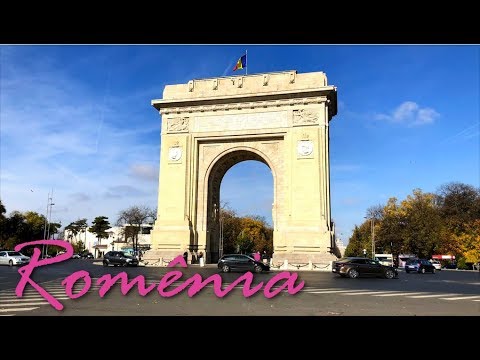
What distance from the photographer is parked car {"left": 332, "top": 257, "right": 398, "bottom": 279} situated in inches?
974

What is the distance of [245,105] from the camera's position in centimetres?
3719

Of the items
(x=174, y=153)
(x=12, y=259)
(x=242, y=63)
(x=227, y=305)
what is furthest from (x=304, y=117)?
(x=12, y=259)

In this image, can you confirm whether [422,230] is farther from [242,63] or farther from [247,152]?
[242,63]

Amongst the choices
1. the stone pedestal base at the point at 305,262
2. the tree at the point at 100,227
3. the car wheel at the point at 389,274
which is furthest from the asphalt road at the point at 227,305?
the tree at the point at 100,227

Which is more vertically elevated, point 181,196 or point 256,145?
point 256,145

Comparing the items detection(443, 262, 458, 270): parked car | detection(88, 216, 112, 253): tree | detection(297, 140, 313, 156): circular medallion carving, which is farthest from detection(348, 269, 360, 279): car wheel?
detection(88, 216, 112, 253): tree

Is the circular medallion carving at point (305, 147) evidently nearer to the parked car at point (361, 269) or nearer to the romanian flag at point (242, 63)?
the romanian flag at point (242, 63)

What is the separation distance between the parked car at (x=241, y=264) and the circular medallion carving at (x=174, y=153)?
13.5 m

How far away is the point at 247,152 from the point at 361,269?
662 inches

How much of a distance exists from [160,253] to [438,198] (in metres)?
50.0

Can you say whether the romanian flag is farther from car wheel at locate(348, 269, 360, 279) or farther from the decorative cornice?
car wheel at locate(348, 269, 360, 279)
